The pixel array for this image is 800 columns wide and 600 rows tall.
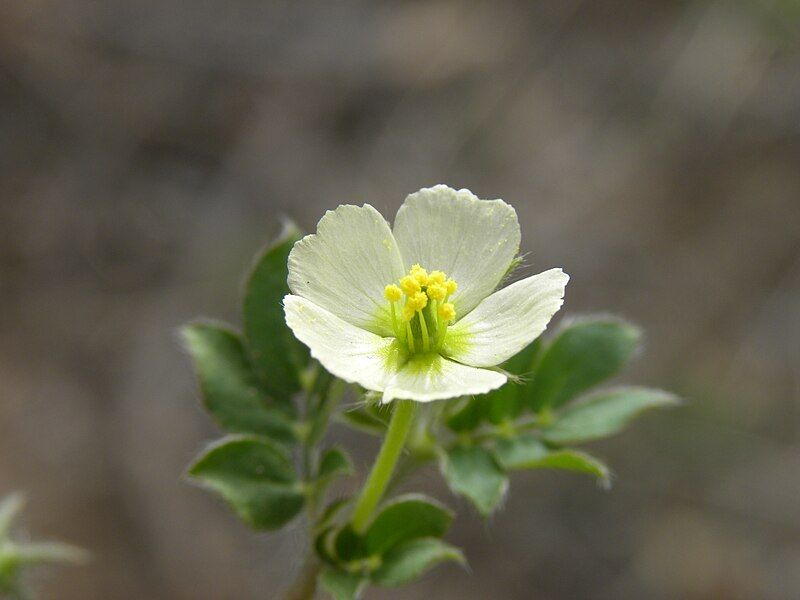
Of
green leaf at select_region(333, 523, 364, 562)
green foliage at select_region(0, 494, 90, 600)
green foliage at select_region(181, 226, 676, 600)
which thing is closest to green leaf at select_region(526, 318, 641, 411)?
green foliage at select_region(181, 226, 676, 600)

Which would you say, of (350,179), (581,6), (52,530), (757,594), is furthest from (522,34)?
(52,530)

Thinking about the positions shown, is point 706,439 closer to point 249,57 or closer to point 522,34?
point 522,34

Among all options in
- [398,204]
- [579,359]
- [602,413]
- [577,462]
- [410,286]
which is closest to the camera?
[577,462]

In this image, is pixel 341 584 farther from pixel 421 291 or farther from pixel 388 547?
pixel 421 291

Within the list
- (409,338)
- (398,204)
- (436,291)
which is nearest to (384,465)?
(409,338)

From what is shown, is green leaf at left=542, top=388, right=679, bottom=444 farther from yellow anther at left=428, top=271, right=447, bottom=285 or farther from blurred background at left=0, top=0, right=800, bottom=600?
blurred background at left=0, top=0, right=800, bottom=600
